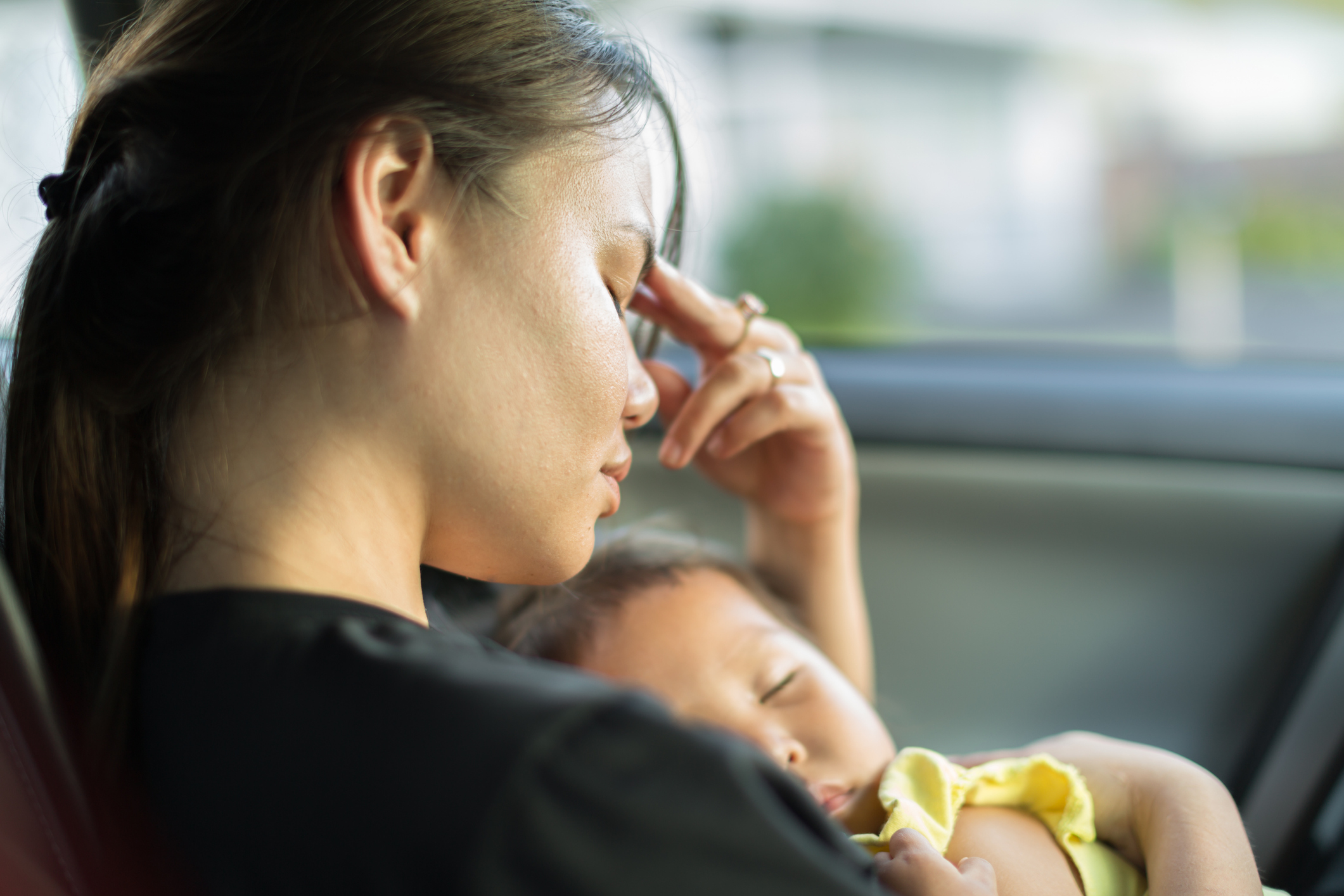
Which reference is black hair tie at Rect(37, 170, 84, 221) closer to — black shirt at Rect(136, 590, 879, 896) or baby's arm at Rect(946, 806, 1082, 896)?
black shirt at Rect(136, 590, 879, 896)

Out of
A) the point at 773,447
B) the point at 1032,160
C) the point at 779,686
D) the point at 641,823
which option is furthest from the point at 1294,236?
the point at 641,823

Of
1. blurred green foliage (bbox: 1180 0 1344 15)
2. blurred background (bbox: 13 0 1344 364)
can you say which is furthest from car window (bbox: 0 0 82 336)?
blurred green foliage (bbox: 1180 0 1344 15)

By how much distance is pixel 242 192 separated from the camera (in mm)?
727

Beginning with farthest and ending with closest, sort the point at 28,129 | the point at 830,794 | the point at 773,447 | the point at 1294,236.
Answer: the point at 1294,236
the point at 773,447
the point at 28,129
the point at 830,794

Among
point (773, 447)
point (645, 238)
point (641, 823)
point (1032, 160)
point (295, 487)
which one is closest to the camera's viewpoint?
point (641, 823)

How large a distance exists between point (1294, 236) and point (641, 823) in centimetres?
683

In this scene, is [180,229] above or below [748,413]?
above

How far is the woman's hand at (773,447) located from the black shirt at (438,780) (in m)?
0.59

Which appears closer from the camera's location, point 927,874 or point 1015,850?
point 927,874

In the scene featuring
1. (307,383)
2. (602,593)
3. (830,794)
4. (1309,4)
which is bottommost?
(830,794)

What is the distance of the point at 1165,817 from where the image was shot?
0.95 m

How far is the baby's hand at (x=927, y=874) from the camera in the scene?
29.3 inches

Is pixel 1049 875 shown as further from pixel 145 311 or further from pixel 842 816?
pixel 145 311

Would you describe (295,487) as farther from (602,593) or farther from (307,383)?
(602,593)
